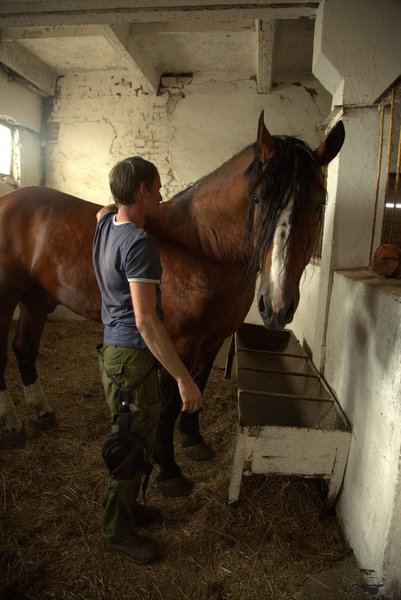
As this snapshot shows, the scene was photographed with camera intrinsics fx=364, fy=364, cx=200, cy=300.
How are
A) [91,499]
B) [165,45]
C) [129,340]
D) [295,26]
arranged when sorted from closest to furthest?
[129,340] → [91,499] → [295,26] → [165,45]

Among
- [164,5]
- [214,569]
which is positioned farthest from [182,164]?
[214,569]

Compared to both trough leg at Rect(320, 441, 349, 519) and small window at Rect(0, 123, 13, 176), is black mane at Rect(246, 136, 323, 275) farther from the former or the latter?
small window at Rect(0, 123, 13, 176)

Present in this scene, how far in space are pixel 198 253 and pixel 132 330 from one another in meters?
0.75

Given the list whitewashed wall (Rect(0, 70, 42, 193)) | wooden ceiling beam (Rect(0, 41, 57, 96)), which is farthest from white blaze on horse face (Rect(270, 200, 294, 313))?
whitewashed wall (Rect(0, 70, 42, 193))

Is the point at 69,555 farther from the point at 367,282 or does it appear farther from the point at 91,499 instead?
the point at 367,282

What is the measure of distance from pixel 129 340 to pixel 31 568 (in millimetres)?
1126

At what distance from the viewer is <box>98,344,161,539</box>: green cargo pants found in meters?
1.55

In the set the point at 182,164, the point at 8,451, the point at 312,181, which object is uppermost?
the point at 182,164

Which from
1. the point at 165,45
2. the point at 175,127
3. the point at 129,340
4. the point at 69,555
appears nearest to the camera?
the point at 129,340

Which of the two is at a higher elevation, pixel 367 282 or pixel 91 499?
pixel 367 282

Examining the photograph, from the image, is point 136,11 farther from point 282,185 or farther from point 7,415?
point 7,415

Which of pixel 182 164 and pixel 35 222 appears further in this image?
pixel 182 164

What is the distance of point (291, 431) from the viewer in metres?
1.77

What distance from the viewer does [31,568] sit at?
5.34 feet
